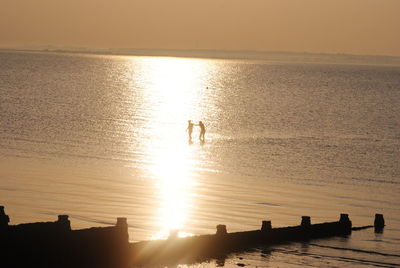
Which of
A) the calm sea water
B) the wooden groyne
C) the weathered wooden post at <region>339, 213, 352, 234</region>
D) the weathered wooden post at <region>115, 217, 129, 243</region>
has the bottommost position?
the wooden groyne

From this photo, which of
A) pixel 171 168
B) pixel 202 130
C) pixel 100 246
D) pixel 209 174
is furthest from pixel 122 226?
pixel 202 130

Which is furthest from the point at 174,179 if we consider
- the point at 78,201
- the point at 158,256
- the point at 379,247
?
the point at 158,256

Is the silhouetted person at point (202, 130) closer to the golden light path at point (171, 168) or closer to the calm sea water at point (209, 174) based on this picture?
the calm sea water at point (209, 174)

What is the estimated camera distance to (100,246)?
24.1 meters

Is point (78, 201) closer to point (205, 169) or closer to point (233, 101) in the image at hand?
point (205, 169)

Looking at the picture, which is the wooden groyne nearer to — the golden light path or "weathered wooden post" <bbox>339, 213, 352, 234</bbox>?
the golden light path

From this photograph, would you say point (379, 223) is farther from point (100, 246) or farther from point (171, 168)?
point (171, 168)

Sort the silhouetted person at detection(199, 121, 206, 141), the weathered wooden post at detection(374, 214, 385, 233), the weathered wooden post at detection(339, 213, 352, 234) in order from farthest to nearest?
the silhouetted person at detection(199, 121, 206, 141), the weathered wooden post at detection(374, 214, 385, 233), the weathered wooden post at detection(339, 213, 352, 234)

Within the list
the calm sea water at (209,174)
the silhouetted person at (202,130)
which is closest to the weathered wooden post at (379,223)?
the calm sea water at (209,174)

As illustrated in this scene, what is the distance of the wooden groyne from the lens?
74.4 feet

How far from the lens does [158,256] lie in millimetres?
25703

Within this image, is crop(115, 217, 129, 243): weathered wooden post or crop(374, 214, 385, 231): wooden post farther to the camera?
crop(374, 214, 385, 231): wooden post

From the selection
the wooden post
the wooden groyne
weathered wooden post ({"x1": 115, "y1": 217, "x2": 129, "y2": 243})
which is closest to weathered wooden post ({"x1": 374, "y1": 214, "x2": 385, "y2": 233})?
the wooden post

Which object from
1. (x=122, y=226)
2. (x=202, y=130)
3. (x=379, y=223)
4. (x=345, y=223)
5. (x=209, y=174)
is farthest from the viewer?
(x=202, y=130)
